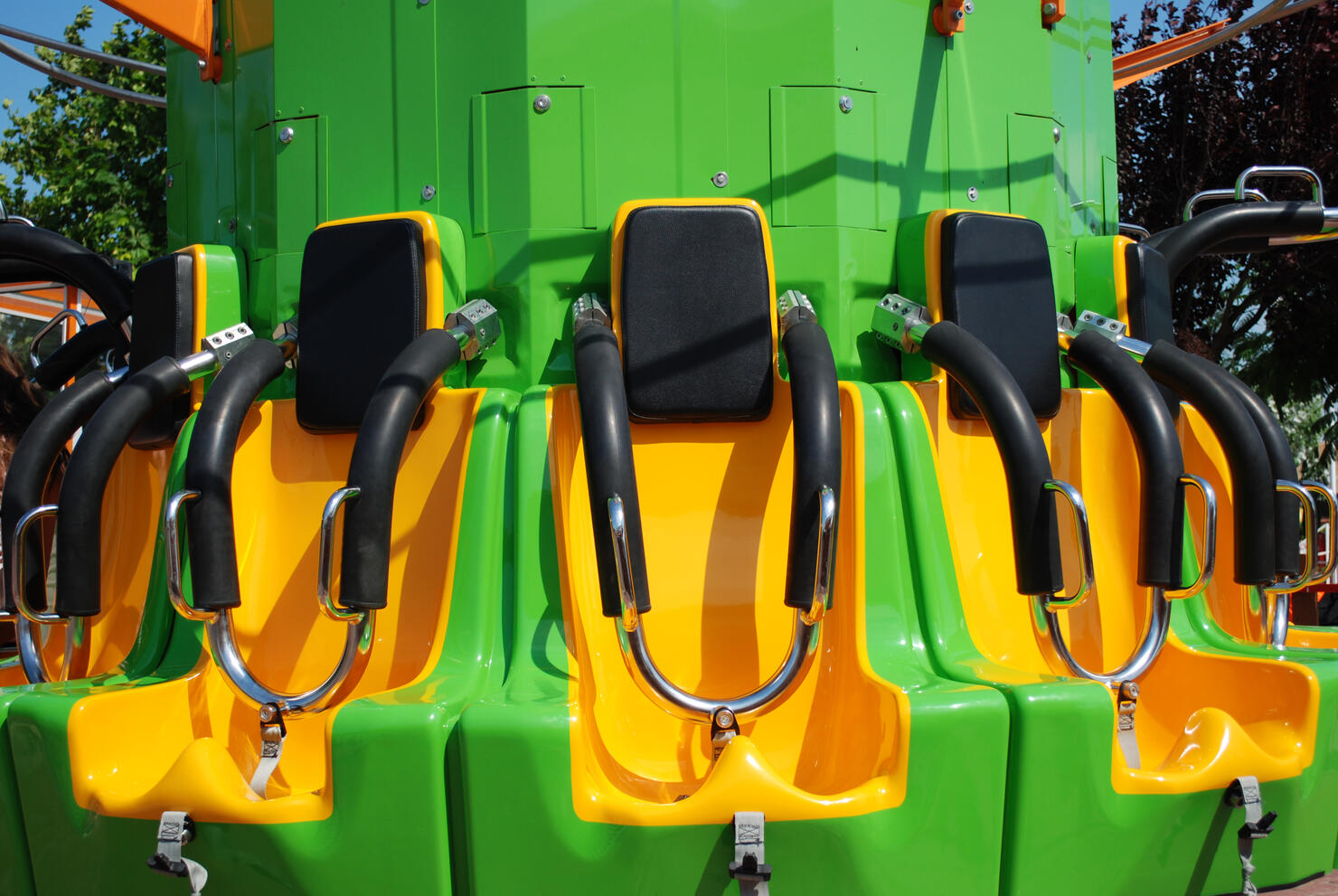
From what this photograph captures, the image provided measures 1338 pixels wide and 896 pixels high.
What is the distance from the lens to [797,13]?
2854mm

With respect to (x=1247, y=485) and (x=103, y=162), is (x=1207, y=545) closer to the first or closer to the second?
(x=1247, y=485)

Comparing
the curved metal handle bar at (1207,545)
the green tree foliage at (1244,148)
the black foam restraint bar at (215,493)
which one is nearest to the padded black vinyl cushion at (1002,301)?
the curved metal handle bar at (1207,545)

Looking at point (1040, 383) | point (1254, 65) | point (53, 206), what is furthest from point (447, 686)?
point (53, 206)

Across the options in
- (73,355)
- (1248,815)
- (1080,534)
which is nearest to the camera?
(1248,815)

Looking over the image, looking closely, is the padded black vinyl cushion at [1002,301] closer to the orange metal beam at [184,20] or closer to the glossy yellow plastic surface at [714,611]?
the glossy yellow plastic surface at [714,611]

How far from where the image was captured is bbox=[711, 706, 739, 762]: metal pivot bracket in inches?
85.8

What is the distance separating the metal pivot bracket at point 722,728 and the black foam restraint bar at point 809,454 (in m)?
0.24

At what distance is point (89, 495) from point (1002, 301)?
218cm

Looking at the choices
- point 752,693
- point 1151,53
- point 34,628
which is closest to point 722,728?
point 752,693

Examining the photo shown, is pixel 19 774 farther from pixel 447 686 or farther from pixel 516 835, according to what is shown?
pixel 516 835

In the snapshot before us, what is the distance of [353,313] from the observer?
2.73 meters

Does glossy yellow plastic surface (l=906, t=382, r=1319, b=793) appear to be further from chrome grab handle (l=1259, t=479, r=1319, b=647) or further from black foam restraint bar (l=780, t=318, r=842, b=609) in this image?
black foam restraint bar (l=780, t=318, r=842, b=609)

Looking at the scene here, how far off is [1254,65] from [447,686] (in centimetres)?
1170

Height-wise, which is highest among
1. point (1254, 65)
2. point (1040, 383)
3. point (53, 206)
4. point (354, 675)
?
point (1254, 65)
